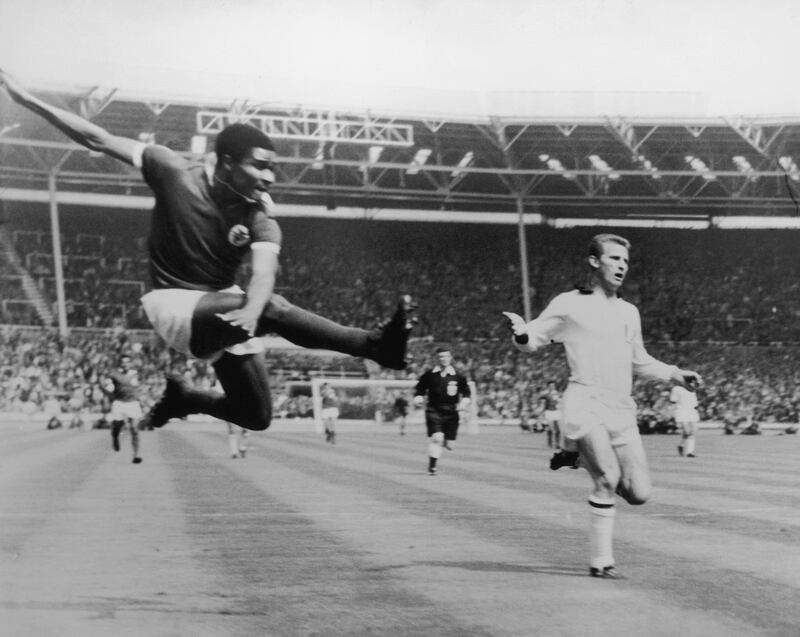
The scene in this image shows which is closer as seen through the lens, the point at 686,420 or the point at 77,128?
the point at 77,128

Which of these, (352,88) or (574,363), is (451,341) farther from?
(574,363)

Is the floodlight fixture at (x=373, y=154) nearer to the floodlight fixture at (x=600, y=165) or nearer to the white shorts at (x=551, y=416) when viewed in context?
the floodlight fixture at (x=600, y=165)

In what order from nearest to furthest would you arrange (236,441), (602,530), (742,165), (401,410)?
1. (602,530)
2. (236,441)
3. (742,165)
4. (401,410)

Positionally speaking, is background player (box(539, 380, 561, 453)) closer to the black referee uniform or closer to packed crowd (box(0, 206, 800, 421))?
packed crowd (box(0, 206, 800, 421))

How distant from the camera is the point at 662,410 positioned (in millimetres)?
16266

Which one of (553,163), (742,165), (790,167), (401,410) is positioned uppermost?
(553,163)

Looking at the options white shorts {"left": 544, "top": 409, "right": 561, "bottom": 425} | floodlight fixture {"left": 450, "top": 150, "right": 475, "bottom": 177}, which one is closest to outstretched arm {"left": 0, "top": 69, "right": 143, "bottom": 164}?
floodlight fixture {"left": 450, "top": 150, "right": 475, "bottom": 177}

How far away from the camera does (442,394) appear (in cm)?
950

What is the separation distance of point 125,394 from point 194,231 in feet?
18.5

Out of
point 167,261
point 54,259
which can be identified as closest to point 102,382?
point 54,259

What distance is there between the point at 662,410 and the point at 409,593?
1247 centimetres

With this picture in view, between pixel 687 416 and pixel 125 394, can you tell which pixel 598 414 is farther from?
pixel 687 416

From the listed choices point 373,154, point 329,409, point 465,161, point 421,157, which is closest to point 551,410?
point 329,409

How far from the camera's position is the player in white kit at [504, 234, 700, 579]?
15.8 feet
